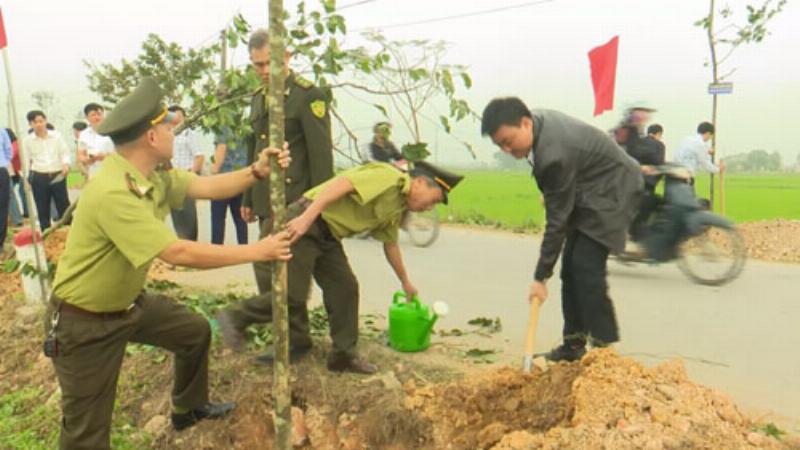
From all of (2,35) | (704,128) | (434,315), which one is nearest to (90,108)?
(2,35)

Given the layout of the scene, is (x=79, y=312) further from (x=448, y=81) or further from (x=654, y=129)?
(x=654, y=129)

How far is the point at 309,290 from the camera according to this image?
3.74 meters

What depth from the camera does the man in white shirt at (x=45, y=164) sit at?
875cm

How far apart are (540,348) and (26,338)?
3742 mm

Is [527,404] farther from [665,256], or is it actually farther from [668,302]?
[665,256]

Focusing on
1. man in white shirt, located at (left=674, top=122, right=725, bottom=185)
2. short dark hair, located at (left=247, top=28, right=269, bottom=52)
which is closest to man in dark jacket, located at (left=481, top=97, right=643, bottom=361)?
short dark hair, located at (left=247, top=28, right=269, bottom=52)

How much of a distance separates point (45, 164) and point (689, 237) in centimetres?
783

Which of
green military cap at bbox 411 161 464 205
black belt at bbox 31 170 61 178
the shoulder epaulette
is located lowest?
black belt at bbox 31 170 61 178

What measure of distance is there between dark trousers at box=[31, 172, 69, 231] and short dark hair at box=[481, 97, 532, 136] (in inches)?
289

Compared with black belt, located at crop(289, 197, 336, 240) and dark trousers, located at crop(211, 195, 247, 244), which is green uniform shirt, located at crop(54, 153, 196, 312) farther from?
dark trousers, located at crop(211, 195, 247, 244)

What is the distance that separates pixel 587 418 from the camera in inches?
104

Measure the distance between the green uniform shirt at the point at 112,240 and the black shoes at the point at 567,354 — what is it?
92.8 inches

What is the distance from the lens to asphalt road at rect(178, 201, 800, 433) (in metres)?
3.97

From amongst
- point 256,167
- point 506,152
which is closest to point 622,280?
point 506,152
